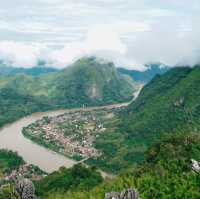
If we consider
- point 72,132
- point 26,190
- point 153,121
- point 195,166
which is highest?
point 26,190

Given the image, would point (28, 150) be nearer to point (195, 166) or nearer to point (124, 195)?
point (195, 166)

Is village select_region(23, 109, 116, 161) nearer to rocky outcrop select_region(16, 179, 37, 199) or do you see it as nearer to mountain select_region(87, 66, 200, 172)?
mountain select_region(87, 66, 200, 172)

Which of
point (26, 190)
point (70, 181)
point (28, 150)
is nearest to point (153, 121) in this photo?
point (28, 150)

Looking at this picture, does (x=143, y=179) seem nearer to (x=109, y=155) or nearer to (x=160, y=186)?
(x=160, y=186)

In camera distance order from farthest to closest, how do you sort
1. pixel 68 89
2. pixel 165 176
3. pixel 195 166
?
pixel 68 89 → pixel 165 176 → pixel 195 166

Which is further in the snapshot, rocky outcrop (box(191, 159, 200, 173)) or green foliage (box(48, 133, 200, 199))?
rocky outcrop (box(191, 159, 200, 173))

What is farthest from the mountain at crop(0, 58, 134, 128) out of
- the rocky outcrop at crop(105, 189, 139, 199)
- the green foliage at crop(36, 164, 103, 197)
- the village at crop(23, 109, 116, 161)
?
the rocky outcrop at crop(105, 189, 139, 199)
